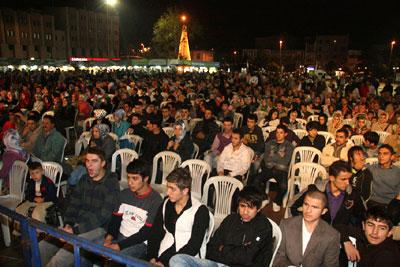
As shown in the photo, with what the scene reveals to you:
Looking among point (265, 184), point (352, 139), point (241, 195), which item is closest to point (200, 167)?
point (265, 184)

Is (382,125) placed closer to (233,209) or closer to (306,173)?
(306,173)

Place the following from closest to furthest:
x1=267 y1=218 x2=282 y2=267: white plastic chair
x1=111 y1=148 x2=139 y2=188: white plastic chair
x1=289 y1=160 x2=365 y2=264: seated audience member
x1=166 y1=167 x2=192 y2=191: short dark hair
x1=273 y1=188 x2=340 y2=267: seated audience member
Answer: x1=273 y1=188 x2=340 y2=267: seated audience member, x1=267 y1=218 x2=282 y2=267: white plastic chair, x1=166 y1=167 x2=192 y2=191: short dark hair, x1=289 y1=160 x2=365 y2=264: seated audience member, x1=111 y1=148 x2=139 y2=188: white plastic chair

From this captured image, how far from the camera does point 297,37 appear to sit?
8644cm

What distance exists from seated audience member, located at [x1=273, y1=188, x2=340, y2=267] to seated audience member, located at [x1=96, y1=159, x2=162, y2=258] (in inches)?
54.5

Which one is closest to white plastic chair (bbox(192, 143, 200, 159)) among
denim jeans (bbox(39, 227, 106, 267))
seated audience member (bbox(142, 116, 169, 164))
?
seated audience member (bbox(142, 116, 169, 164))

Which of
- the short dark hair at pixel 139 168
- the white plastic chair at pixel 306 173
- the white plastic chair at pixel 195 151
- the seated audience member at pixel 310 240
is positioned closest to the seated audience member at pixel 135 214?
the short dark hair at pixel 139 168

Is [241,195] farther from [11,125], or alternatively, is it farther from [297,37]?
[297,37]

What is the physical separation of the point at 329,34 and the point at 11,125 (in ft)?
290

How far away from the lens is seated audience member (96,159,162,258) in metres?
3.67

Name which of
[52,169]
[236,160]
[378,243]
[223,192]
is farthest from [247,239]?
[52,169]

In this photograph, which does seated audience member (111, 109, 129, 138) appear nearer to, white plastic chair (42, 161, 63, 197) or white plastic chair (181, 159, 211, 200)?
white plastic chair (42, 161, 63, 197)

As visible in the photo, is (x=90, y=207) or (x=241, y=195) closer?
(x=241, y=195)

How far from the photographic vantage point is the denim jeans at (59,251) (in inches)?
139

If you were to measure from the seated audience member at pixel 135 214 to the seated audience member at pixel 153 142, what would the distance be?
312 centimetres
